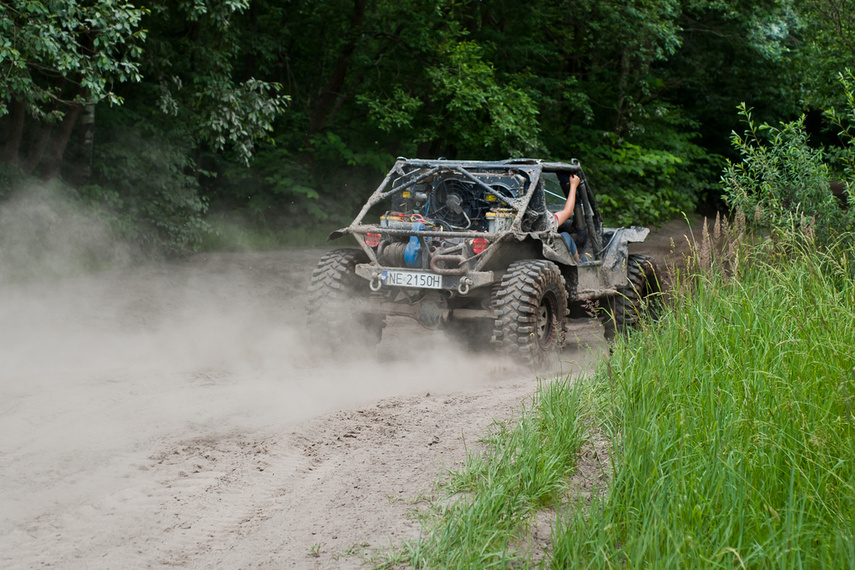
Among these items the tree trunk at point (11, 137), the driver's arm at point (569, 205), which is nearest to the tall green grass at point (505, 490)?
the driver's arm at point (569, 205)

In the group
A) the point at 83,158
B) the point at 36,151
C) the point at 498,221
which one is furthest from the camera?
the point at 83,158

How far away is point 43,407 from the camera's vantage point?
5812 mm

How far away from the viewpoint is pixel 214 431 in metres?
5.52

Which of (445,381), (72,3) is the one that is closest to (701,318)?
(445,381)

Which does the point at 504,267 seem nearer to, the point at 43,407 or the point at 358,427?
the point at 358,427

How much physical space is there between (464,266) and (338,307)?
1313mm

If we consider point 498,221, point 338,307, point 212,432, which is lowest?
point 212,432

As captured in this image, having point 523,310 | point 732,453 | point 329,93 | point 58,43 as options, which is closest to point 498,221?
point 523,310

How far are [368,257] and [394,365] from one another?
3.90 feet

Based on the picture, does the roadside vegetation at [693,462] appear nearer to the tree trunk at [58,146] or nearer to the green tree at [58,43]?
the green tree at [58,43]

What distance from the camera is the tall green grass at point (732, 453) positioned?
3.09 m

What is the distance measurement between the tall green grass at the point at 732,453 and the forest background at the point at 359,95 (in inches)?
270

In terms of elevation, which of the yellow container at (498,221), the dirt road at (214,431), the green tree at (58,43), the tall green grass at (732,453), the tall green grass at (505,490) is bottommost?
the dirt road at (214,431)

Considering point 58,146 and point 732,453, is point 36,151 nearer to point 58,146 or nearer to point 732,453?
point 58,146
